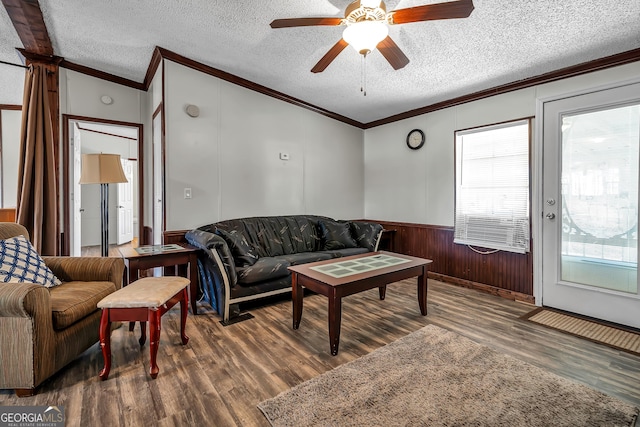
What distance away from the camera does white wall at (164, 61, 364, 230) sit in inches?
131

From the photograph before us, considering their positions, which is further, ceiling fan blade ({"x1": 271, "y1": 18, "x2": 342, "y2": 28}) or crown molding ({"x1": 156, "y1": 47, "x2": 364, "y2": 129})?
crown molding ({"x1": 156, "y1": 47, "x2": 364, "y2": 129})

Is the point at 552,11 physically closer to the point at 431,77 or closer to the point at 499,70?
the point at 499,70

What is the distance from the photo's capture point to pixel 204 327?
8.82ft

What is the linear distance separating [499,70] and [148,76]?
13.7ft

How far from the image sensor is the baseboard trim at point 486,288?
335 cm

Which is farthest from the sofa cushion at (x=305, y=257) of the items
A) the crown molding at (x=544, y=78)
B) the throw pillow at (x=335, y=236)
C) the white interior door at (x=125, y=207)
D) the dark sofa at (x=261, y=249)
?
the white interior door at (x=125, y=207)

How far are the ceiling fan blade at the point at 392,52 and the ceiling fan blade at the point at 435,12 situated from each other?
185mm

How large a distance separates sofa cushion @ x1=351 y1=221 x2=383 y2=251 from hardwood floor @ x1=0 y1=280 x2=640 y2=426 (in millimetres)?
1068

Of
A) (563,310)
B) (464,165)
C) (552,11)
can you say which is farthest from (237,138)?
(563,310)

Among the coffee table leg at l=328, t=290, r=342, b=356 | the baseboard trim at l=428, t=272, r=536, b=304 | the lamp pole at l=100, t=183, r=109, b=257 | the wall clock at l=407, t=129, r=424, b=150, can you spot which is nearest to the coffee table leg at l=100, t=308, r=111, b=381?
the coffee table leg at l=328, t=290, r=342, b=356

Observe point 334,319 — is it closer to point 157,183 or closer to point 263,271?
point 263,271

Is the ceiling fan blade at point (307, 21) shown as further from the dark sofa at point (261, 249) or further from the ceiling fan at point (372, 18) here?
the dark sofa at point (261, 249)

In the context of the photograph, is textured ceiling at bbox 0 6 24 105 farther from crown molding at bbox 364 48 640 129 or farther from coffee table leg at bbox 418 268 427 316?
crown molding at bbox 364 48 640 129

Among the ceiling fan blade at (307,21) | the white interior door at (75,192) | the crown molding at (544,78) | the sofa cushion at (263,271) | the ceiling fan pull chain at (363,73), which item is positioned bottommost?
the sofa cushion at (263,271)
